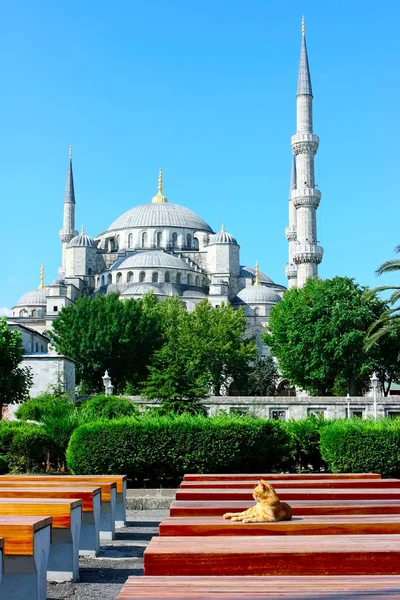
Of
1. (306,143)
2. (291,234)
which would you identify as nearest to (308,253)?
(306,143)

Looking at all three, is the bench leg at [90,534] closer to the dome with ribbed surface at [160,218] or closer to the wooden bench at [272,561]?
the wooden bench at [272,561]

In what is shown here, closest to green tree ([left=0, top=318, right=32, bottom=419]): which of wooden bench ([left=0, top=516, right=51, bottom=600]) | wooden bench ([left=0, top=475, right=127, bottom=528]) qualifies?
wooden bench ([left=0, top=475, right=127, bottom=528])

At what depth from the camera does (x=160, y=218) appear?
240ft

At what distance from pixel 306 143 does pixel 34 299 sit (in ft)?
95.9

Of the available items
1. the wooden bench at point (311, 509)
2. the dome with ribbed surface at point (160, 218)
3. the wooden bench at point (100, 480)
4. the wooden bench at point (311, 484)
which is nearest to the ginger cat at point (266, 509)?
the wooden bench at point (311, 509)

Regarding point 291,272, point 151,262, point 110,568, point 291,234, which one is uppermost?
point 291,234

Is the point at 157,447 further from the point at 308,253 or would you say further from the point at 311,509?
the point at 308,253

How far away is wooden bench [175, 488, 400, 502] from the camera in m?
5.50

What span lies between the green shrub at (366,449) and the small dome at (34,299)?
5941cm

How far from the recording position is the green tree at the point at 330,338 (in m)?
33.7

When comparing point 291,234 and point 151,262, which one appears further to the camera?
point 291,234

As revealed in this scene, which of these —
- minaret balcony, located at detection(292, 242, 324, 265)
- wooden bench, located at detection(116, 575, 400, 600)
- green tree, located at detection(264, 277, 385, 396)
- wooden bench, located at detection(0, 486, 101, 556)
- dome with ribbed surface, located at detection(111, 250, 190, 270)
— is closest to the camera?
wooden bench, located at detection(116, 575, 400, 600)

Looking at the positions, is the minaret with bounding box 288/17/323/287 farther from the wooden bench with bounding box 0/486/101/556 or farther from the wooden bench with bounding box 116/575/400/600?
the wooden bench with bounding box 116/575/400/600

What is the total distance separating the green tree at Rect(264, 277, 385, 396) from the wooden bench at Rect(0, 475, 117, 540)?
25.8 m
